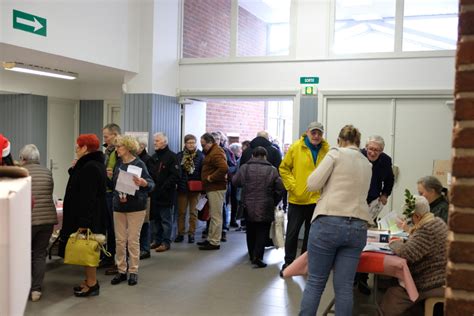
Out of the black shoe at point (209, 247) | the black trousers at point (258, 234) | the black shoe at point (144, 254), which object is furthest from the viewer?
the black shoe at point (209, 247)

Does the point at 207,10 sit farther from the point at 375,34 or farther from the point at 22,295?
the point at 22,295

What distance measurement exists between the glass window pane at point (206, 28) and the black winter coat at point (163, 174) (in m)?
2.06

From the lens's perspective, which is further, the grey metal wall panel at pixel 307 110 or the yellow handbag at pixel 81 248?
the grey metal wall panel at pixel 307 110

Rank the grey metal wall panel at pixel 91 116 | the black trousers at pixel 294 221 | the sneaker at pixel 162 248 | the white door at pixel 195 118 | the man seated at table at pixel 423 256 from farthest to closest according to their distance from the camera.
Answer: the grey metal wall panel at pixel 91 116 → the white door at pixel 195 118 → the sneaker at pixel 162 248 → the black trousers at pixel 294 221 → the man seated at table at pixel 423 256

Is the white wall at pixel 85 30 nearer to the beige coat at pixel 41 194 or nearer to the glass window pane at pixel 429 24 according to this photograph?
the beige coat at pixel 41 194

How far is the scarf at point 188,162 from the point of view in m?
6.70

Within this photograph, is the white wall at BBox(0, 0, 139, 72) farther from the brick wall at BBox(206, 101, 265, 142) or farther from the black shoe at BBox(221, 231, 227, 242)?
the black shoe at BBox(221, 231, 227, 242)

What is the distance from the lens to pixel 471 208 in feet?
3.39

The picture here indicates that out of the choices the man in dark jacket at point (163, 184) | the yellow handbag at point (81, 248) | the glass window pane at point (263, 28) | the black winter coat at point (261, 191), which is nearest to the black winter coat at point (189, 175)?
the man in dark jacket at point (163, 184)

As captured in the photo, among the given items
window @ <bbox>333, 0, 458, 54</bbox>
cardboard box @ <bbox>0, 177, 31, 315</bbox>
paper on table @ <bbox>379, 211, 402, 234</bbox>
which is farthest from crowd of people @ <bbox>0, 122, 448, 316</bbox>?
window @ <bbox>333, 0, 458, 54</bbox>

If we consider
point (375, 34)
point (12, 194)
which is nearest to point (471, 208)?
point (12, 194)

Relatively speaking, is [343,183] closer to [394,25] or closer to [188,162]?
[188,162]

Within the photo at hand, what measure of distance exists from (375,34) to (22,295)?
20.9ft

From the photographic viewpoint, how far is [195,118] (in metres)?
7.96
